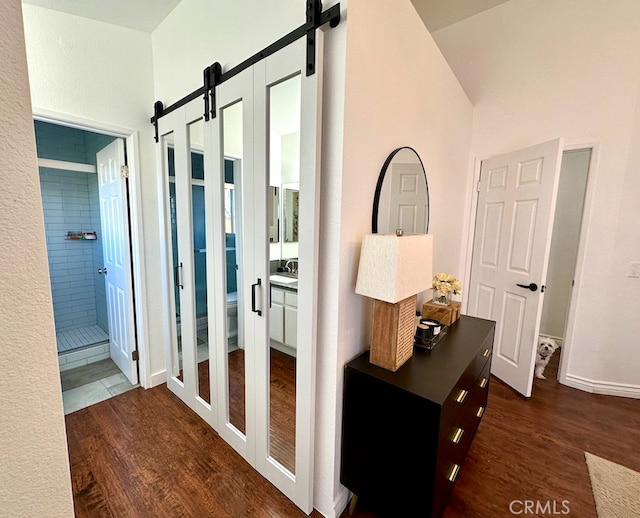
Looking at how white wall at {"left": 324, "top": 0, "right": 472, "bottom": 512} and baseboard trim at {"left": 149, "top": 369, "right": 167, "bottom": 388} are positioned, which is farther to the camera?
baseboard trim at {"left": 149, "top": 369, "right": 167, "bottom": 388}

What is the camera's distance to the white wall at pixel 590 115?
7.20ft

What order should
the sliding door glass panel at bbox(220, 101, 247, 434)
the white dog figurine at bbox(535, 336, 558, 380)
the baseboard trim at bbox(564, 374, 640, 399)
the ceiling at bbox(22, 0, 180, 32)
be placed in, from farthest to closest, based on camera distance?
the white dog figurine at bbox(535, 336, 558, 380) < the baseboard trim at bbox(564, 374, 640, 399) < the ceiling at bbox(22, 0, 180, 32) < the sliding door glass panel at bbox(220, 101, 247, 434)

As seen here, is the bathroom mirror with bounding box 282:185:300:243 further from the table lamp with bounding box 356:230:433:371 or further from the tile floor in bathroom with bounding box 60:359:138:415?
the tile floor in bathroom with bounding box 60:359:138:415

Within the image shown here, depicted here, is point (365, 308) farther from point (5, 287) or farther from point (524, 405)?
point (524, 405)

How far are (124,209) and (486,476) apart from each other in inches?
121

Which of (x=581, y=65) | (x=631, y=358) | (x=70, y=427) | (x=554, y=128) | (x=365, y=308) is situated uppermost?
(x=581, y=65)

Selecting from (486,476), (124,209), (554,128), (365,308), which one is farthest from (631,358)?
(124,209)

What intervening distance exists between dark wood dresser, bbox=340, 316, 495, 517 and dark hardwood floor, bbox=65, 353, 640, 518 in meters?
0.33

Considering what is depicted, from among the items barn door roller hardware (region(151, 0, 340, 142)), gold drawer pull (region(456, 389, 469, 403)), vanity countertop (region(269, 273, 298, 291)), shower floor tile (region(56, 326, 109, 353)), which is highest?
barn door roller hardware (region(151, 0, 340, 142))

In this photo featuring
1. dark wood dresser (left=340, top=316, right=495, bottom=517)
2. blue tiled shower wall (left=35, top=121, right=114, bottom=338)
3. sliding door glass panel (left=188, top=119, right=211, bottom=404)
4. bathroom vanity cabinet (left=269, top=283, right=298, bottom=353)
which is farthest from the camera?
blue tiled shower wall (left=35, top=121, right=114, bottom=338)

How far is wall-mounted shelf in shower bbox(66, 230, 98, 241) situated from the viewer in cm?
326

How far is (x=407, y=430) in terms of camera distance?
3.76 ft

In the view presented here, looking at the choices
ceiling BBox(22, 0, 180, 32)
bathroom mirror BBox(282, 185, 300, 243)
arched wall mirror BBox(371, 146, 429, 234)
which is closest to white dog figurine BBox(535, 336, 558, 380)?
arched wall mirror BBox(371, 146, 429, 234)

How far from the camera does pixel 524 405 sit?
2.27 metres
